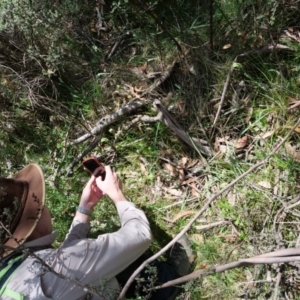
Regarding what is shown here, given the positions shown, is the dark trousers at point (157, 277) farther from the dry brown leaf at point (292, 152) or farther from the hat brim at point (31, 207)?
the dry brown leaf at point (292, 152)

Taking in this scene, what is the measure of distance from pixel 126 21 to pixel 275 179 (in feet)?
6.16

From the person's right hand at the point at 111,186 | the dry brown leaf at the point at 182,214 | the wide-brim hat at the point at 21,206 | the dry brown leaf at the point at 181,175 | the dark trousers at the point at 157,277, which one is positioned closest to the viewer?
the wide-brim hat at the point at 21,206

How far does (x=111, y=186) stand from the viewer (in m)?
3.50

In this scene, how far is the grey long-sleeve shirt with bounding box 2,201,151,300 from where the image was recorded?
2.56 metres

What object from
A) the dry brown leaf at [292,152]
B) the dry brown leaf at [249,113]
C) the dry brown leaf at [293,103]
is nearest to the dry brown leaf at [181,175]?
the dry brown leaf at [249,113]

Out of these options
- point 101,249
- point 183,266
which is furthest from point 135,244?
point 183,266

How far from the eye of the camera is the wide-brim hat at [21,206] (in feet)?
9.23

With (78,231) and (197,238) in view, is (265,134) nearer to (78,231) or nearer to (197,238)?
(197,238)

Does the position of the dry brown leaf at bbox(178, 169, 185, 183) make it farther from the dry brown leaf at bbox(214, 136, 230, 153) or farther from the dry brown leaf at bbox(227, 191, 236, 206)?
the dry brown leaf at bbox(227, 191, 236, 206)

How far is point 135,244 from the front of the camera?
302cm

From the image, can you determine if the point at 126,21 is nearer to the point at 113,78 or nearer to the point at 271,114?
the point at 113,78

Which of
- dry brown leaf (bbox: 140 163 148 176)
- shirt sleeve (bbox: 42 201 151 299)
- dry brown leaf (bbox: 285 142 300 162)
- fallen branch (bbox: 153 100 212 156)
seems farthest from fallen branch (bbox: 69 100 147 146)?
dry brown leaf (bbox: 285 142 300 162)

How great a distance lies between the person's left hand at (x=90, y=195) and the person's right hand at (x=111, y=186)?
0.16 ft

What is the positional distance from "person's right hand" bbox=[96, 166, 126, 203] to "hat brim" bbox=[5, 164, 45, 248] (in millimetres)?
524
